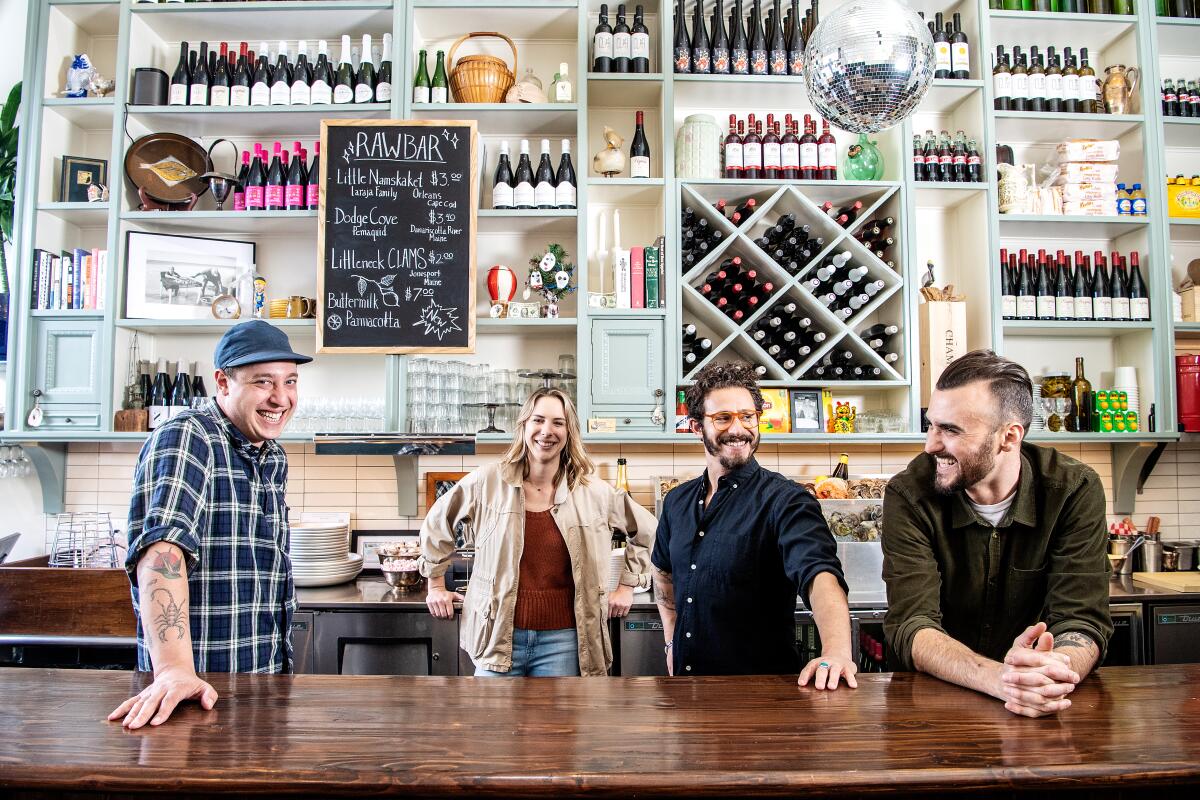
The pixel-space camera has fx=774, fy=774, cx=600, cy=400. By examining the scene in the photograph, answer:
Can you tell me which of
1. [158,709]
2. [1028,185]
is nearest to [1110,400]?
[1028,185]

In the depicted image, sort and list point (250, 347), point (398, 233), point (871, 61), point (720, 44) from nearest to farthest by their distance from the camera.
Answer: point (250, 347) → point (871, 61) → point (398, 233) → point (720, 44)

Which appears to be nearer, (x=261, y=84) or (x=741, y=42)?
(x=261, y=84)

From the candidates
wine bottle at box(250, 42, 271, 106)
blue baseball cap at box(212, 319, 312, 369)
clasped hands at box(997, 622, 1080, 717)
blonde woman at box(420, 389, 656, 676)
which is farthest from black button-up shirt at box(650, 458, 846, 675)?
wine bottle at box(250, 42, 271, 106)

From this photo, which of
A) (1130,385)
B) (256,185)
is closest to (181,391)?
(256,185)

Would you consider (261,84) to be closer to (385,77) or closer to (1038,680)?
(385,77)

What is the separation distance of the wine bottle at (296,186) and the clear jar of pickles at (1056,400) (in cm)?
370

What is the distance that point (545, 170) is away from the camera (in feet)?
12.2

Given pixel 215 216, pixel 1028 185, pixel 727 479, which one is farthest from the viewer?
pixel 1028 185

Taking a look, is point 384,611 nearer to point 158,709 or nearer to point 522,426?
point 522,426

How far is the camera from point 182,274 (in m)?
3.71

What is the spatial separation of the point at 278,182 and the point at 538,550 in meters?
2.41

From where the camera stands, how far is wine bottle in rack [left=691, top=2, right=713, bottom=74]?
3725mm

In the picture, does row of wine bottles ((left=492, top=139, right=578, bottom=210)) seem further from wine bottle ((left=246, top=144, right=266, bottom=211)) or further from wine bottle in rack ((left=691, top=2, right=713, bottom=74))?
wine bottle ((left=246, top=144, right=266, bottom=211))

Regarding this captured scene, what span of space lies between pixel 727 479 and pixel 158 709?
4.51 ft
